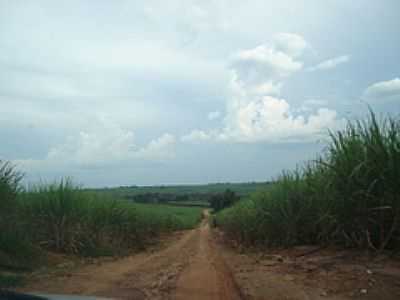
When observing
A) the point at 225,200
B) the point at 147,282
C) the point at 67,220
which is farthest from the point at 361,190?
the point at 225,200

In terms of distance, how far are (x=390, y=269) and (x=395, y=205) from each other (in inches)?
34.9

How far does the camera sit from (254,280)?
6.55 meters

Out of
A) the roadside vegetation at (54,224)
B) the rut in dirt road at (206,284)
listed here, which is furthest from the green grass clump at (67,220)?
the rut in dirt road at (206,284)

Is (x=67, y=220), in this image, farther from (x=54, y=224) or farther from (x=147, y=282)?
(x=147, y=282)

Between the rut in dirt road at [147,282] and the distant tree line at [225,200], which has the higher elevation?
the distant tree line at [225,200]

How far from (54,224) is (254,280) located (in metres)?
6.24

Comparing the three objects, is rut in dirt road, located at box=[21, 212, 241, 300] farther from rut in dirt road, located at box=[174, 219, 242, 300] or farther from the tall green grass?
the tall green grass

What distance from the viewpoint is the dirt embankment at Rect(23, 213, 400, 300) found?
5.28 meters

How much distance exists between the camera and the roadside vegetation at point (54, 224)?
8586 millimetres

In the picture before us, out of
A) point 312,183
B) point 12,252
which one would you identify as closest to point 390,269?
point 312,183

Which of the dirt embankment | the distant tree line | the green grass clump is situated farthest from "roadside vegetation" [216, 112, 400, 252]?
the distant tree line

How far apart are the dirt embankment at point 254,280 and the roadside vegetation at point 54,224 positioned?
46.6 inches

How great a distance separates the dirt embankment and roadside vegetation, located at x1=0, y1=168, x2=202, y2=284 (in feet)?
3.88

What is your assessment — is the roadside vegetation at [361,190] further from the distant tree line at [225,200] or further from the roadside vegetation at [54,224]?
the distant tree line at [225,200]
